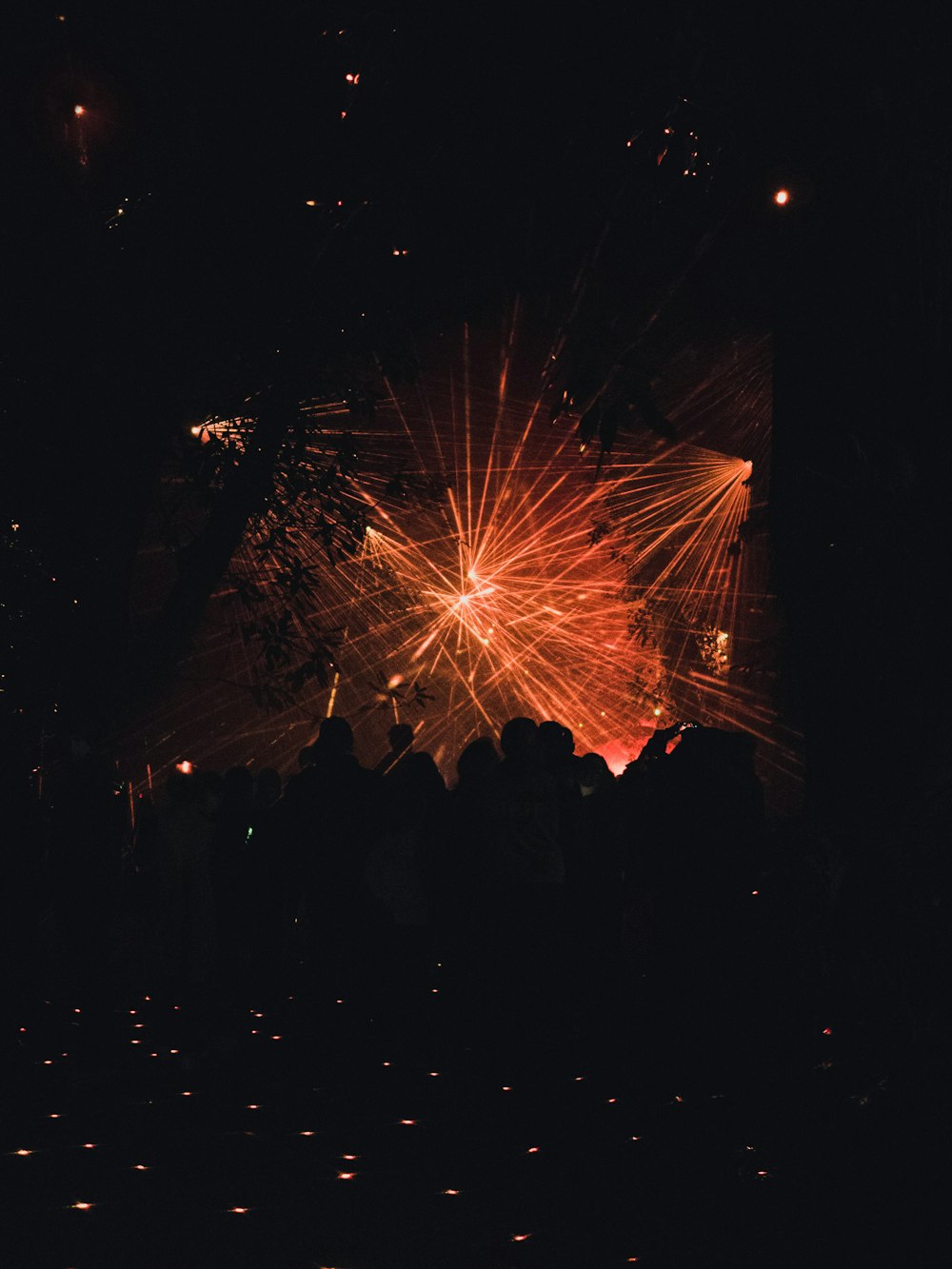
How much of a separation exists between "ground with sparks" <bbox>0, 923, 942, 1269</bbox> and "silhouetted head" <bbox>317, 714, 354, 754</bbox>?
1725mm

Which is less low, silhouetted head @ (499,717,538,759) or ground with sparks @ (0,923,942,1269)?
silhouetted head @ (499,717,538,759)

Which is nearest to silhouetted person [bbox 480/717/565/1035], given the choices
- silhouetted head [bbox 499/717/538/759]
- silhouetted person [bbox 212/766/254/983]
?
silhouetted head [bbox 499/717/538/759]

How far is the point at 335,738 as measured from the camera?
30.1ft

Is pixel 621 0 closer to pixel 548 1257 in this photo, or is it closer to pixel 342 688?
pixel 548 1257

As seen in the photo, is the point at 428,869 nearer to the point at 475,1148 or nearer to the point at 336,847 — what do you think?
the point at 336,847

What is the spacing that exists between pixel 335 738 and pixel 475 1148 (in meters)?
3.80

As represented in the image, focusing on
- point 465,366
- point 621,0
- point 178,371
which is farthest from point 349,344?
point 465,366

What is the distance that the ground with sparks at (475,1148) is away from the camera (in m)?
3.73

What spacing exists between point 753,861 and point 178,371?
20.3 feet

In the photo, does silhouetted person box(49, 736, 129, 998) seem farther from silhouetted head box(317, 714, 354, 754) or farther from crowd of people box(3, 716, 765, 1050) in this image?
silhouetted head box(317, 714, 354, 754)

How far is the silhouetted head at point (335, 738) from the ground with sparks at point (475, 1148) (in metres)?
1.73

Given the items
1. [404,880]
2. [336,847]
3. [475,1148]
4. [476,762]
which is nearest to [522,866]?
[476,762]

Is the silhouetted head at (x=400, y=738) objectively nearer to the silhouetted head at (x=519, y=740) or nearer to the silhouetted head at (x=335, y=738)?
the silhouetted head at (x=335, y=738)

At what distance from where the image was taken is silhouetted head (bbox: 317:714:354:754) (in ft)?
30.0
